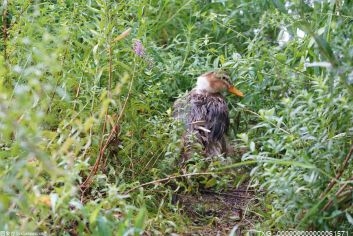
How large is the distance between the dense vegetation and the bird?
98 millimetres

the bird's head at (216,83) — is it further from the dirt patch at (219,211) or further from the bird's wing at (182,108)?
the dirt patch at (219,211)

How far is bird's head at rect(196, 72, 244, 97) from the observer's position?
5.82 metres

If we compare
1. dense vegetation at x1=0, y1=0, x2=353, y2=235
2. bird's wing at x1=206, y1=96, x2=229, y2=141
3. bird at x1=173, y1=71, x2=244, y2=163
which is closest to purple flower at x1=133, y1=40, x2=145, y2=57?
dense vegetation at x1=0, y1=0, x2=353, y2=235

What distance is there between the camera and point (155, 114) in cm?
535

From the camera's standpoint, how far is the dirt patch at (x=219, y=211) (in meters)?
4.71

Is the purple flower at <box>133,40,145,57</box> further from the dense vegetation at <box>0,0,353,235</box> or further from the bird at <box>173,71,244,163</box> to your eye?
the bird at <box>173,71,244,163</box>

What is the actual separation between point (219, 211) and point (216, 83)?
1134 mm

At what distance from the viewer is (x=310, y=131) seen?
407 centimetres

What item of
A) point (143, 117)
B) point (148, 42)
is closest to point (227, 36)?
point (148, 42)

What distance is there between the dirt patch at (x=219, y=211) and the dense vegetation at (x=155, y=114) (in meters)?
0.07

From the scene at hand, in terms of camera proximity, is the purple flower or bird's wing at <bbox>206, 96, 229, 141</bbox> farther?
bird's wing at <bbox>206, 96, 229, 141</bbox>

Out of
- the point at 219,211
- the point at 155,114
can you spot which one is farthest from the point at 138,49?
the point at 219,211

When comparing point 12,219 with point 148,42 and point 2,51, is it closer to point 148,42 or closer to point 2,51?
point 2,51

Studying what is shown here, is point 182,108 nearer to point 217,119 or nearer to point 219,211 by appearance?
point 217,119
